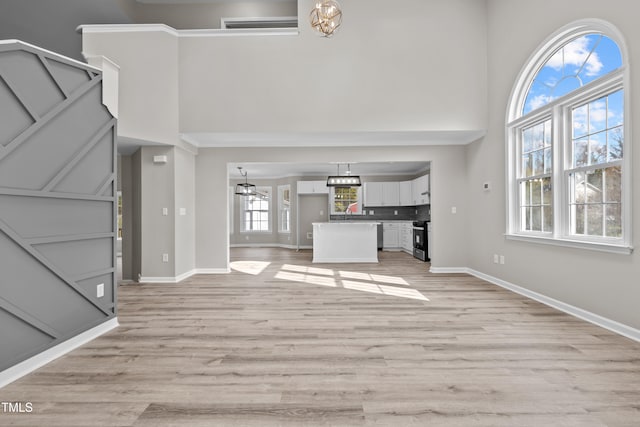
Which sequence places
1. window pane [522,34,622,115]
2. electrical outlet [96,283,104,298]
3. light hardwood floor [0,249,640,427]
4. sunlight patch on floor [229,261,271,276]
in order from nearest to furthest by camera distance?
light hardwood floor [0,249,640,427]
electrical outlet [96,283,104,298]
window pane [522,34,622,115]
sunlight patch on floor [229,261,271,276]

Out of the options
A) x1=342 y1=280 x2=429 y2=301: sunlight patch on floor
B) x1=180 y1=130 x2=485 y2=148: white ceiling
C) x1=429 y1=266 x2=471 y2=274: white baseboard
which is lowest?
x1=342 y1=280 x2=429 y2=301: sunlight patch on floor

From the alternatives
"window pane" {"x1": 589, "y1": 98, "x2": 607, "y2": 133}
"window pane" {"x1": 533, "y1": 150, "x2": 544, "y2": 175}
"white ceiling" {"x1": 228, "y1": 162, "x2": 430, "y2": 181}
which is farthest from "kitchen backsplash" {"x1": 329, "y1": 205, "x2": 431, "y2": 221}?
"window pane" {"x1": 589, "y1": 98, "x2": 607, "y2": 133}

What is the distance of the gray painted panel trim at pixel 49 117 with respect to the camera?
211 cm

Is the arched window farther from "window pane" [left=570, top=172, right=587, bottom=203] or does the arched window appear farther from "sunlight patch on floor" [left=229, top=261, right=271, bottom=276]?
"sunlight patch on floor" [left=229, top=261, right=271, bottom=276]

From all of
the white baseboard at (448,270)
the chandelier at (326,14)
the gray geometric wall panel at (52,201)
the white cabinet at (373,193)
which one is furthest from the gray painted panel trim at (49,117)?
the white cabinet at (373,193)

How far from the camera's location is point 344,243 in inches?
294

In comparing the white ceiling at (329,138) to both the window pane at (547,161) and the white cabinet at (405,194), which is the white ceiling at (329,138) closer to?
the window pane at (547,161)

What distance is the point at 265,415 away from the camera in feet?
5.59

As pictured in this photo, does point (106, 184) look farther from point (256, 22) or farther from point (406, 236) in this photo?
point (406, 236)

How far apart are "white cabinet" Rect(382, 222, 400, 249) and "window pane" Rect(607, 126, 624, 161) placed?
23.2ft

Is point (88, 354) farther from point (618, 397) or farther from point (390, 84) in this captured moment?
point (390, 84)

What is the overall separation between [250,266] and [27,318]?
466cm

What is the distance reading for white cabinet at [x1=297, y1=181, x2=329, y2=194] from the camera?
10.6 meters

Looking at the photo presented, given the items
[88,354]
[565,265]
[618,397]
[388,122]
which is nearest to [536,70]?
[388,122]
